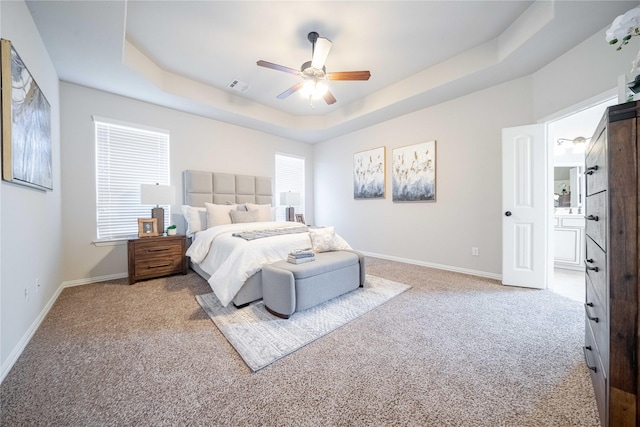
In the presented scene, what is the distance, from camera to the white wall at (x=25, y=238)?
1580 mm

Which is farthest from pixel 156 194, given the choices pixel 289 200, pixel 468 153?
pixel 468 153

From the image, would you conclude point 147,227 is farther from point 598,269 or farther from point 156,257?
point 598,269

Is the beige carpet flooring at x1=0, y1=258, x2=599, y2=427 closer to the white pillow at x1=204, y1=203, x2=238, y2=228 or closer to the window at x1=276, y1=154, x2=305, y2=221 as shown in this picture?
the white pillow at x1=204, y1=203, x2=238, y2=228

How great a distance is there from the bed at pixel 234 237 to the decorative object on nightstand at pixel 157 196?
363 millimetres

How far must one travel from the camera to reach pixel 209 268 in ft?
9.80

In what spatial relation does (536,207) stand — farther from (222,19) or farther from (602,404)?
(222,19)

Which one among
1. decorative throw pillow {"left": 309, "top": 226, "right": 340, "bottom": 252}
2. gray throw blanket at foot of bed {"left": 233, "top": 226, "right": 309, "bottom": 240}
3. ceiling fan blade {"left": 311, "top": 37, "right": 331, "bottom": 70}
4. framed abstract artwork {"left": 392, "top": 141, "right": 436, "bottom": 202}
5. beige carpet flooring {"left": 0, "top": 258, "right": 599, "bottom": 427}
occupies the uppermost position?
ceiling fan blade {"left": 311, "top": 37, "right": 331, "bottom": 70}

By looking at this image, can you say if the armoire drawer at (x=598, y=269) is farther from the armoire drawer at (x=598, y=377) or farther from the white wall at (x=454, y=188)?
the white wall at (x=454, y=188)

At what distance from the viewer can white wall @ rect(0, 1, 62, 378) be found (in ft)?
5.18

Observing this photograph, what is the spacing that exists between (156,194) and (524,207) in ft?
16.4

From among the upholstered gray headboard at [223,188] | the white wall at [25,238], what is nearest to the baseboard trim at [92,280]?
the white wall at [25,238]

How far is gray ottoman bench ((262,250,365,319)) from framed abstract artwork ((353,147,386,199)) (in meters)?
2.43

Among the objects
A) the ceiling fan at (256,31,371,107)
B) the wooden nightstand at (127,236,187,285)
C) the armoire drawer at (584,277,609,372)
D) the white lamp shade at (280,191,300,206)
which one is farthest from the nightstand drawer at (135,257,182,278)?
the armoire drawer at (584,277,609,372)

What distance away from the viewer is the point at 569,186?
15.7ft
